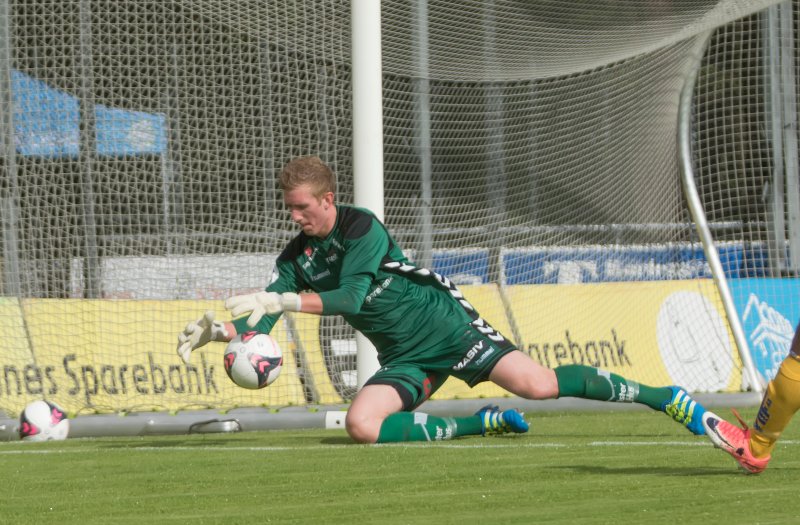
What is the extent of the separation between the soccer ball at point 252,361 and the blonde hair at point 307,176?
733mm

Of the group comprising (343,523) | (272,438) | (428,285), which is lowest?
(272,438)

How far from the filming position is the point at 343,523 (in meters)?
3.40

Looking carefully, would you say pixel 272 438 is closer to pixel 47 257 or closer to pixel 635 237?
pixel 47 257

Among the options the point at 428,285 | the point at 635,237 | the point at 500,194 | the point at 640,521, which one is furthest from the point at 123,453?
the point at 635,237

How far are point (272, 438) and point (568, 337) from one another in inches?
143

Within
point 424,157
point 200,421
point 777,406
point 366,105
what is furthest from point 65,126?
point 777,406

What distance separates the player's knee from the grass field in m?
0.09

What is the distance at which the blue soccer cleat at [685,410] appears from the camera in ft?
18.8

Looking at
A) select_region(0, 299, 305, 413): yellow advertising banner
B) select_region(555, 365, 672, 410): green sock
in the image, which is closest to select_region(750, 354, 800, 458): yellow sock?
select_region(555, 365, 672, 410): green sock

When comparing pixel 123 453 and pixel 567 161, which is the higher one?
pixel 567 161

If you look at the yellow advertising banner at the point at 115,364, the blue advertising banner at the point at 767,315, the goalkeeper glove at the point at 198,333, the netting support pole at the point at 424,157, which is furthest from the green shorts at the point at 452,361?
the blue advertising banner at the point at 767,315

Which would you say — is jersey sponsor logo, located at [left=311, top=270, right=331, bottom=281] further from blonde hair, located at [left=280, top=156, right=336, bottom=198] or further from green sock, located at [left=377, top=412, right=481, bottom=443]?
green sock, located at [left=377, top=412, right=481, bottom=443]

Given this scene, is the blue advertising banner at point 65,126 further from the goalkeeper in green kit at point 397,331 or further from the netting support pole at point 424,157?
the goalkeeper in green kit at point 397,331

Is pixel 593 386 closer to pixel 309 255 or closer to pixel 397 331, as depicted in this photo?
pixel 397 331
